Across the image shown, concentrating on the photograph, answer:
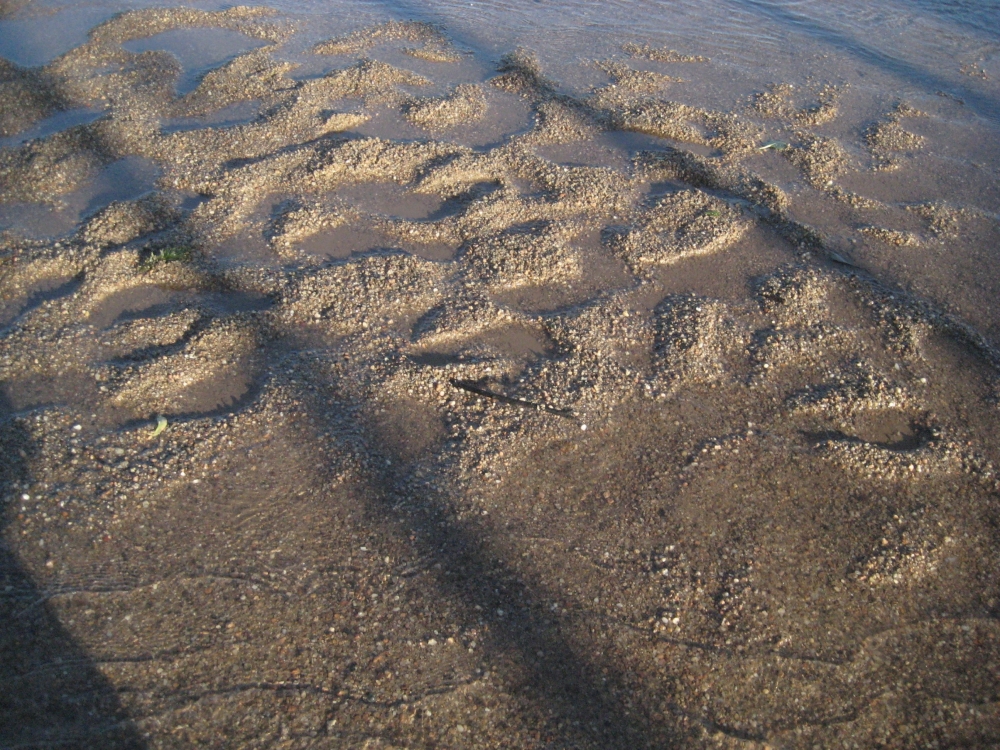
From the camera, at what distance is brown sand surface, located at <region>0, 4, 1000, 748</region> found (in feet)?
10.2

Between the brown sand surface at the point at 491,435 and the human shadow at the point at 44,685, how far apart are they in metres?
0.01

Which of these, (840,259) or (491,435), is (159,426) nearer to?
(491,435)

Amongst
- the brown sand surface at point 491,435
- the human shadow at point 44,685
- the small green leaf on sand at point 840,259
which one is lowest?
the human shadow at point 44,685

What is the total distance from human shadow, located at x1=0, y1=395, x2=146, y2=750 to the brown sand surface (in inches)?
0.6

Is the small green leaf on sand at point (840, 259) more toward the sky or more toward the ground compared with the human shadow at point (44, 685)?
more toward the sky

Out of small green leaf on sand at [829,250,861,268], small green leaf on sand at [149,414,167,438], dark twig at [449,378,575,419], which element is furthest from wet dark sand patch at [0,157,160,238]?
small green leaf on sand at [829,250,861,268]

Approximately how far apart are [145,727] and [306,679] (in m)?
0.65

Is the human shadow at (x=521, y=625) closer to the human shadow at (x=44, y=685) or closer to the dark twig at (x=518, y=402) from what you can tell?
the dark twig at (x=518, y=402)

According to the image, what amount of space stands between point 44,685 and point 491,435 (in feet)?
8.08

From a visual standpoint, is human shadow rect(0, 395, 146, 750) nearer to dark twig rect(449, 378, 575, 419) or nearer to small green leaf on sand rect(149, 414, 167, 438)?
small green leaf on sand rect(149, 414, 167, 438)

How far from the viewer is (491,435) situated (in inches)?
166

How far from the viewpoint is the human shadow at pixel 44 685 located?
2818 millimetres

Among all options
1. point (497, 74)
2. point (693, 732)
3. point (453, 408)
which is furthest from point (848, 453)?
point (497, 74)

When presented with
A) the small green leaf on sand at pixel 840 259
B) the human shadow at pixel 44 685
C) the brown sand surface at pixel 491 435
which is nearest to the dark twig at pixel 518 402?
the brown sand surface at pixel 491 435
